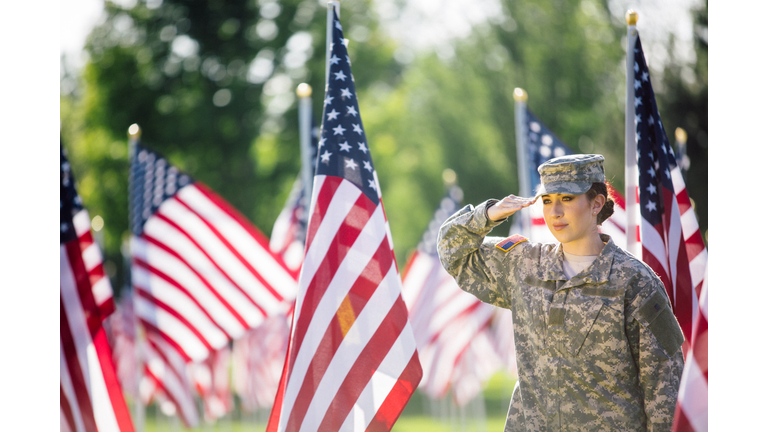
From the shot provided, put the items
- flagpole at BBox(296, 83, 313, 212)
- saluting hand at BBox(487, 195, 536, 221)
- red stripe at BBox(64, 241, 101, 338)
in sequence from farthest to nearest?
Result: flagpole at BBox(296, 83, 313, 212) < red stripe at BBox(64, 241, 101, 338) < saluting hand at BBox(487, 195, 536, 221)

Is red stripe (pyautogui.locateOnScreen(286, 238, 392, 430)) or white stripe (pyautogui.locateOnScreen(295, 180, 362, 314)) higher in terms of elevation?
white stripe (pyautogui.locateOnScreen(295, 180, 362, 314))

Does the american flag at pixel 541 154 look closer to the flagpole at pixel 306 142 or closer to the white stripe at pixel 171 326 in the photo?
the flagpole at pixel 306 142

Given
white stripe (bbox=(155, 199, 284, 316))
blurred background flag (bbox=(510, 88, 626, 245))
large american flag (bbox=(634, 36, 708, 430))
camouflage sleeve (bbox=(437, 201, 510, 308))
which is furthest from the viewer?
white stripe (bbox=(155, 199, 284, 316))

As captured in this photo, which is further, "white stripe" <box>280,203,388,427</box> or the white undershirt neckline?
"white stripe" <box>280,203,388,427</box>

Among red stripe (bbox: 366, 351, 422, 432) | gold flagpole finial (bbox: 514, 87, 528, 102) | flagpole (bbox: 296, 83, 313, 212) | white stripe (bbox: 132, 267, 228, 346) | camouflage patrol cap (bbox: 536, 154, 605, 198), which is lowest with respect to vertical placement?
red stripe (bbox: 366, 351, 422, 432)

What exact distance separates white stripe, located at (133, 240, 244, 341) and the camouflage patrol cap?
4.99 meters

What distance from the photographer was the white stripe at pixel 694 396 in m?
3.25

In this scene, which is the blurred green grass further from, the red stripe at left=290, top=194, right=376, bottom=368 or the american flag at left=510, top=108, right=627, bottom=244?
the red stripe at left=290, top=194, right=376, bottom=368

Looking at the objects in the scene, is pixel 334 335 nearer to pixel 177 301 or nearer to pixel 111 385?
pixel 111 385

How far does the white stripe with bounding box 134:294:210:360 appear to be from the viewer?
24.0ft

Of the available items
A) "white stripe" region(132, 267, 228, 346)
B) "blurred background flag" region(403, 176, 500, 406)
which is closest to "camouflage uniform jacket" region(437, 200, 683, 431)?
"white stripe" region(132, 267, 228, 346)

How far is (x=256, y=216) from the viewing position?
23.2m

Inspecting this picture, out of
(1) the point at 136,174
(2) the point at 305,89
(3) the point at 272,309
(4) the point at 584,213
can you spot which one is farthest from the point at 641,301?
(1) the point at 136,174

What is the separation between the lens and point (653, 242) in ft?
13.5
